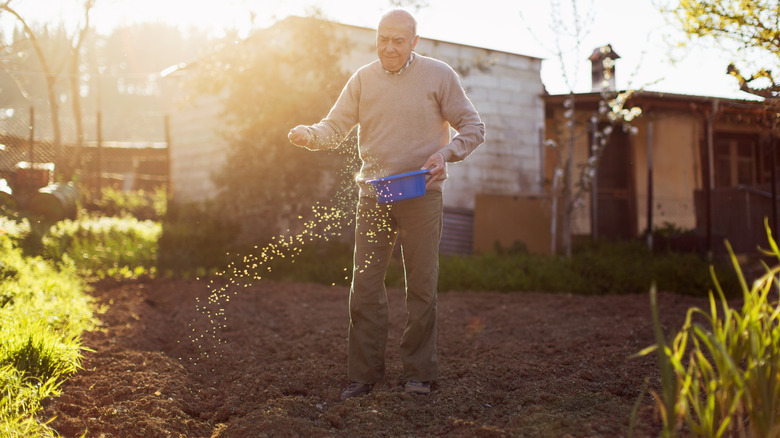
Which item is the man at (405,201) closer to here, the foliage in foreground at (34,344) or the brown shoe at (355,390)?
the brown shoe at (355,390)

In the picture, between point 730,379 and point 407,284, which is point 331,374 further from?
point 730,379

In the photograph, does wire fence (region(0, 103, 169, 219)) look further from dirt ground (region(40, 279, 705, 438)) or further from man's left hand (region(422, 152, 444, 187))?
man's left hand (region(422, 152, 444, 187))

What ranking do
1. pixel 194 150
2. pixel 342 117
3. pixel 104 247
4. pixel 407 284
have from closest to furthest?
pixel 407 284 → pixel 342 117 → pixel 104 247 → pixel 194 150

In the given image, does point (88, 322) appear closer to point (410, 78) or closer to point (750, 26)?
point (410, 78)

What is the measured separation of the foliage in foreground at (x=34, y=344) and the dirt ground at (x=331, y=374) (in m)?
0.10

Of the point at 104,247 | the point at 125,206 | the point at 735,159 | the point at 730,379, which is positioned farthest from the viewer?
the point at 735,159

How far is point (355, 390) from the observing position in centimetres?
307

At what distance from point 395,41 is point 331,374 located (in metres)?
1.86

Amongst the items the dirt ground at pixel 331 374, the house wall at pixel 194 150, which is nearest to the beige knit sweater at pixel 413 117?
the dirt ground at pixel 331 374

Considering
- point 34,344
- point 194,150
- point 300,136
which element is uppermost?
point 194,150

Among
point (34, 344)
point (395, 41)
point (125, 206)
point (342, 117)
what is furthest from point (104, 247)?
point (395, 41)

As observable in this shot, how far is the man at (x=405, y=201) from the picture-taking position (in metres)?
3.06

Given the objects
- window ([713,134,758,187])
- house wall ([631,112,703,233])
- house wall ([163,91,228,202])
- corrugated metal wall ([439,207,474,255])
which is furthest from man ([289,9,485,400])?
window ([713,134,758,187])

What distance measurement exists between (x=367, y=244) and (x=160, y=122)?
46623 millimetres
